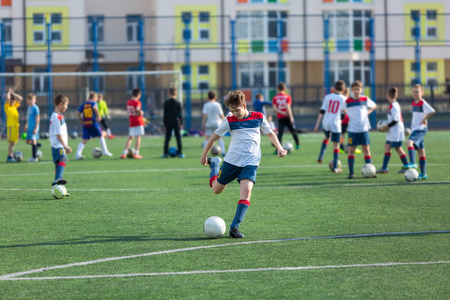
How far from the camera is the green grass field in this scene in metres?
6.18

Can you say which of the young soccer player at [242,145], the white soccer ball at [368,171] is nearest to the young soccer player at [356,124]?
the white soccer ball at [368,171]

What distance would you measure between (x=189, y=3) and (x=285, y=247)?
137 ft

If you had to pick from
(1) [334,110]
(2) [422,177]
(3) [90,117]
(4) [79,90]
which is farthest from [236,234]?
(4) [79,90]

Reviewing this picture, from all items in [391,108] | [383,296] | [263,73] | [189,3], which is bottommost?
[383,296]

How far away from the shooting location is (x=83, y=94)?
117 ft

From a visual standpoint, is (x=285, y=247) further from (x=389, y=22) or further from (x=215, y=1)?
(x=215, y=1)

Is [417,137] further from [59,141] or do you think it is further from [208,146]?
[208,146]

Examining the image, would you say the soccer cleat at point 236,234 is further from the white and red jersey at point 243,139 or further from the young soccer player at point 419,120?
the young soccer player at point 419,120

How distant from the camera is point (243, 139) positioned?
8758mm

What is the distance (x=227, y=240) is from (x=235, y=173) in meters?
0.91

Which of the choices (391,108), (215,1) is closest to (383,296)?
(391,108)

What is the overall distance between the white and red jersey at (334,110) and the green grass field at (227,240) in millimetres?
1606

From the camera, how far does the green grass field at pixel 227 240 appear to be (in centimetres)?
618

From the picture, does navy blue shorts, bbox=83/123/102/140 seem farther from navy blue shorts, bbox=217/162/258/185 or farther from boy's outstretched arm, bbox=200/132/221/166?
navy blue shorts, bbox=217/162/258/185
